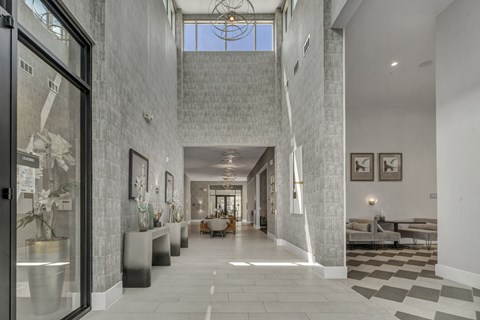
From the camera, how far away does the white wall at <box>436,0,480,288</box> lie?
5105mm

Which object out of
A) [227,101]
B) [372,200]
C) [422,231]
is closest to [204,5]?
[227,101]

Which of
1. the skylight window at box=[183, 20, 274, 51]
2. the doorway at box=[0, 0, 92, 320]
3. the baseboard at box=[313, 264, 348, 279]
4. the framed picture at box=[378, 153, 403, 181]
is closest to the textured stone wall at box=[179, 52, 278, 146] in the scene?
the skylight window at box=[183, 20, 274, 51]

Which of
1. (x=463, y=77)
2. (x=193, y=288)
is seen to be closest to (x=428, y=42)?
(x=463, y=77)

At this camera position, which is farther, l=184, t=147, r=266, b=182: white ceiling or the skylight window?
l=184, t=147, r=266, b=182: white ceiling

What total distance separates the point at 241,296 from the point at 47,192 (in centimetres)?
274

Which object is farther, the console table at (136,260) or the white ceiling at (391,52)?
the white ceiling at (391,52)

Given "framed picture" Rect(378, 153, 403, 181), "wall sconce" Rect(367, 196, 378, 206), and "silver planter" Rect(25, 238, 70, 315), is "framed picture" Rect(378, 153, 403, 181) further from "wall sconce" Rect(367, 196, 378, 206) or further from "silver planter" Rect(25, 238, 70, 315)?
"silver planter" Rect(25, 238, 70, 315)

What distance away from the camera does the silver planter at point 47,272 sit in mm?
3035

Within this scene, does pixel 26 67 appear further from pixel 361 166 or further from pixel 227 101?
pixel 361 166

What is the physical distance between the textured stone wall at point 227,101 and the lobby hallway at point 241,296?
17.1 ft

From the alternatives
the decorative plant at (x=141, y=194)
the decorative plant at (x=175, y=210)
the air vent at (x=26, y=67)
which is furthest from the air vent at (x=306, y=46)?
the air vent at (x=26, y=67)

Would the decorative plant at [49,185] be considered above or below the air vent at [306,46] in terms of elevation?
below

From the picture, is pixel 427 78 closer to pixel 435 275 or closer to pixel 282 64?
pixel 282 64

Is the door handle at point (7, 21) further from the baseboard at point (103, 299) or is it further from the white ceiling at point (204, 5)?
the white ceiling at point (204, 5)
